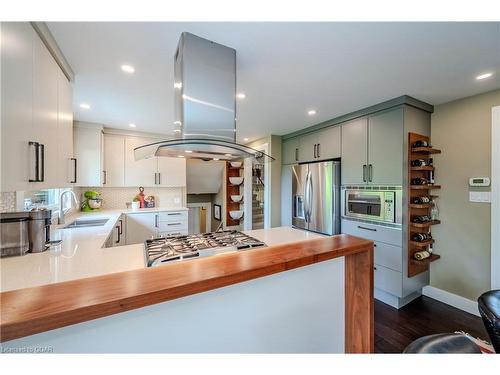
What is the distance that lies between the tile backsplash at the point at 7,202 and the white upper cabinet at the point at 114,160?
1.68 meters

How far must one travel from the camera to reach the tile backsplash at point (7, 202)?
1.62 m

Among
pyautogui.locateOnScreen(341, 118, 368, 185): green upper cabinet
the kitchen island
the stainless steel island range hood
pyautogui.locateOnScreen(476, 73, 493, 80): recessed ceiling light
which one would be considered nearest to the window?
the stainless steel island range hood

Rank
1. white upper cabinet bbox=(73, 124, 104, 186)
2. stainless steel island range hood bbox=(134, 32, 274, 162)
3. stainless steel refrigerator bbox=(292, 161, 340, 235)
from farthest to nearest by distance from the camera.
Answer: white upper cabinet bbox=(73, 124, 104, 186)
stainless steel refrigerator bbox=(292, 161, 340, 235)
stainless steel island range hood bbox=(134, 32, 274, 162)

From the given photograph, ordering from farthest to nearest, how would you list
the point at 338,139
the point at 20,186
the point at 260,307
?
1. the point at 338,139
2. the point at 260,307
3. the point at 20,186

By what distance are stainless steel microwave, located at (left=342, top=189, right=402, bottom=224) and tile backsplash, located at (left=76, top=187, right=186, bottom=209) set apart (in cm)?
295

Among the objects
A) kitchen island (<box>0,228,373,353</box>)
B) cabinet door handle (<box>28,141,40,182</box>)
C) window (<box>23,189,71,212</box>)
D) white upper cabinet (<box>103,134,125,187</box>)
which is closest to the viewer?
kitchen island (<box>0,228,373,353</box>)

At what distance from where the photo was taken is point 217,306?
1.01 m

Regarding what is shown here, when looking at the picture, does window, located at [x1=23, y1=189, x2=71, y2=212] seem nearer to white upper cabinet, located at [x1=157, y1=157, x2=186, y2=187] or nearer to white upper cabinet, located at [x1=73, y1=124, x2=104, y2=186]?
white upper cabinet, located at [x1=73, y1=124, x2=104, y2=186]

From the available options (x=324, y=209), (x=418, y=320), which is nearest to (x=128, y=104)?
(x=324, y=209)

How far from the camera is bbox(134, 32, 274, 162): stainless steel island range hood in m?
1.35

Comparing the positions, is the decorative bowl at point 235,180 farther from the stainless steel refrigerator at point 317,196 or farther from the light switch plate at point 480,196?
the light switch plate at point 480,196
